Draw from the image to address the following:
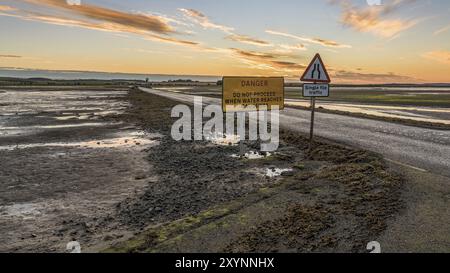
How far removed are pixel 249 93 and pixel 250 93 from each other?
0.13 feet

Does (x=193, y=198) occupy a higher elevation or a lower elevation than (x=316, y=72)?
lower

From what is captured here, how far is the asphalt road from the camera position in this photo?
33.9 ft

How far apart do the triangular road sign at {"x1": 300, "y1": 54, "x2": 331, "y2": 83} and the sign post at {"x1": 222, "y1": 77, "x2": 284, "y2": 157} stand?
3.67ft

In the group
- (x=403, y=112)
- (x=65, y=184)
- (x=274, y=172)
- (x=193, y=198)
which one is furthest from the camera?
(x=403, y=112)

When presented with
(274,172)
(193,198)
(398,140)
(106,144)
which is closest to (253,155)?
(274,172)

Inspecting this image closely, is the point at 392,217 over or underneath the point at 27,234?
over

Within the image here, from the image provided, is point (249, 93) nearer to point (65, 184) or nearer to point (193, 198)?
point (193, 198)

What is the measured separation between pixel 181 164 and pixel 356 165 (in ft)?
16.9

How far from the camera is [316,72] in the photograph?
1229 cm

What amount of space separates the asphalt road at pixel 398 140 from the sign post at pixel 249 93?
3.31 m

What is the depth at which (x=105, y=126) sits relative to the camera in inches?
858

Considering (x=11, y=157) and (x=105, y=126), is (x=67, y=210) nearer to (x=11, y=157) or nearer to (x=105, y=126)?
(x=11, y=157)

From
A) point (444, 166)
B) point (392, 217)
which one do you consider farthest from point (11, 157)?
point (444, 166)

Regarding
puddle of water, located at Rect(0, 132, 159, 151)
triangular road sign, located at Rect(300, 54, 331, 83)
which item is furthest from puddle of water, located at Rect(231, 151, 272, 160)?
puddle of water, located at Rect(0, 132, 159, 151)
